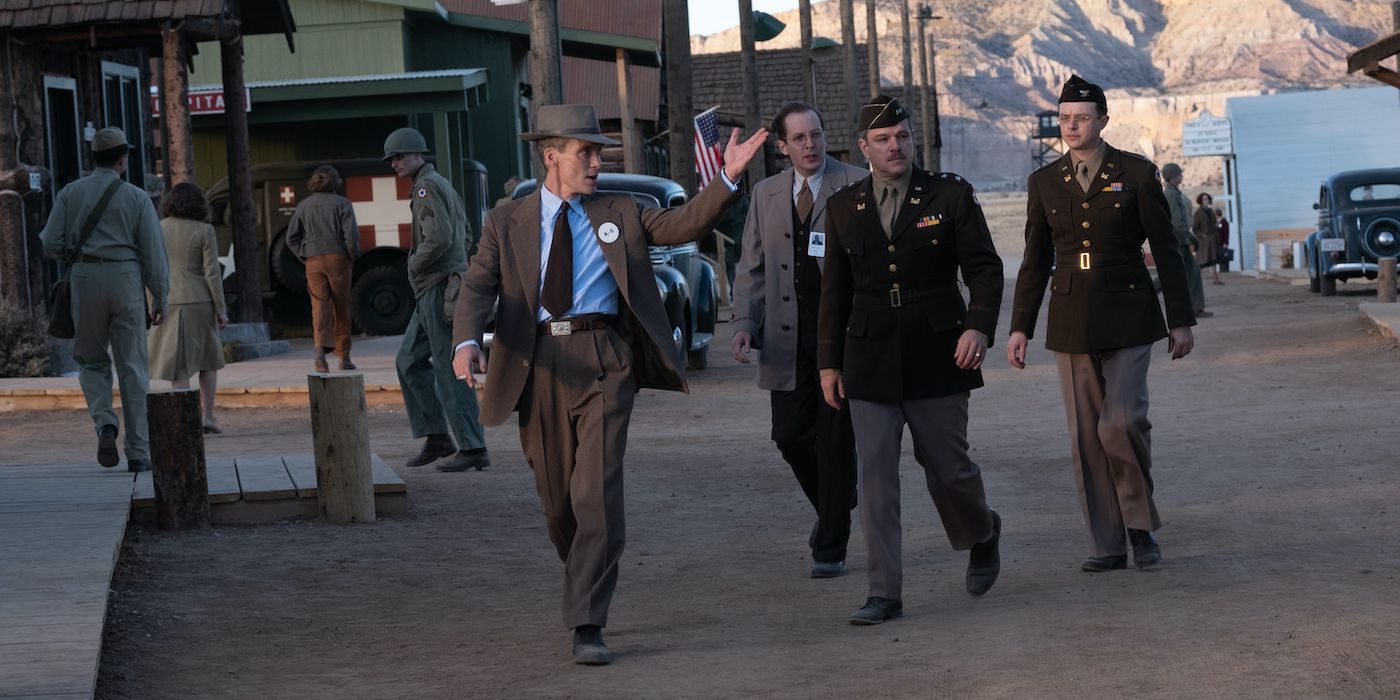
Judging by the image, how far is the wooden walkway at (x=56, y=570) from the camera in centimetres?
549

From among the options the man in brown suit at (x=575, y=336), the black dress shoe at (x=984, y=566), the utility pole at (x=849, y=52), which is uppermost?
the utility pole at (x=849, y=52)

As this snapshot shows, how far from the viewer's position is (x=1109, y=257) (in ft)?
24.2

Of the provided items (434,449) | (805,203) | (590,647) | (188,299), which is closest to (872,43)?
(188,299)

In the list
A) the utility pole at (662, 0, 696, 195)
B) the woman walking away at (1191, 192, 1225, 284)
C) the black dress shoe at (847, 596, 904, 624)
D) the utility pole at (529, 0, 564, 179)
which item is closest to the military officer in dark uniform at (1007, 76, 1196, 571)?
the black dress shoe at (847, 596, 904, 624)

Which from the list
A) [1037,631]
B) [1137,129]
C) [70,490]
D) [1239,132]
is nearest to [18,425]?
[70,490]

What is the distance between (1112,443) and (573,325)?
229 centimetres

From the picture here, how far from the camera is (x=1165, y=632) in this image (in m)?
6.15

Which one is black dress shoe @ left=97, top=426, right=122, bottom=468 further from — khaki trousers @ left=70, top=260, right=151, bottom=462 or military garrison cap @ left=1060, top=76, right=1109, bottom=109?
military garrison cap @ left=1060, top=76, right=1109, bottom=109

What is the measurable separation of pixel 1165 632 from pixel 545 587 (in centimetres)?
259

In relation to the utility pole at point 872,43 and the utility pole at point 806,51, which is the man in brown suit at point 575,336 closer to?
the utility pole at point 806,51

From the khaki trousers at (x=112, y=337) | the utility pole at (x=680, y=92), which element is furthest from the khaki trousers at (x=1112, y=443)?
the utility pole at (x=680, y=92)

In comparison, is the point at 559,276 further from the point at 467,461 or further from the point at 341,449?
the point at 467,461

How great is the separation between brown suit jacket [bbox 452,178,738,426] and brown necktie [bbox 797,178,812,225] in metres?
1.32

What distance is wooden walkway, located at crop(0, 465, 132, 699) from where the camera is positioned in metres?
5.49
